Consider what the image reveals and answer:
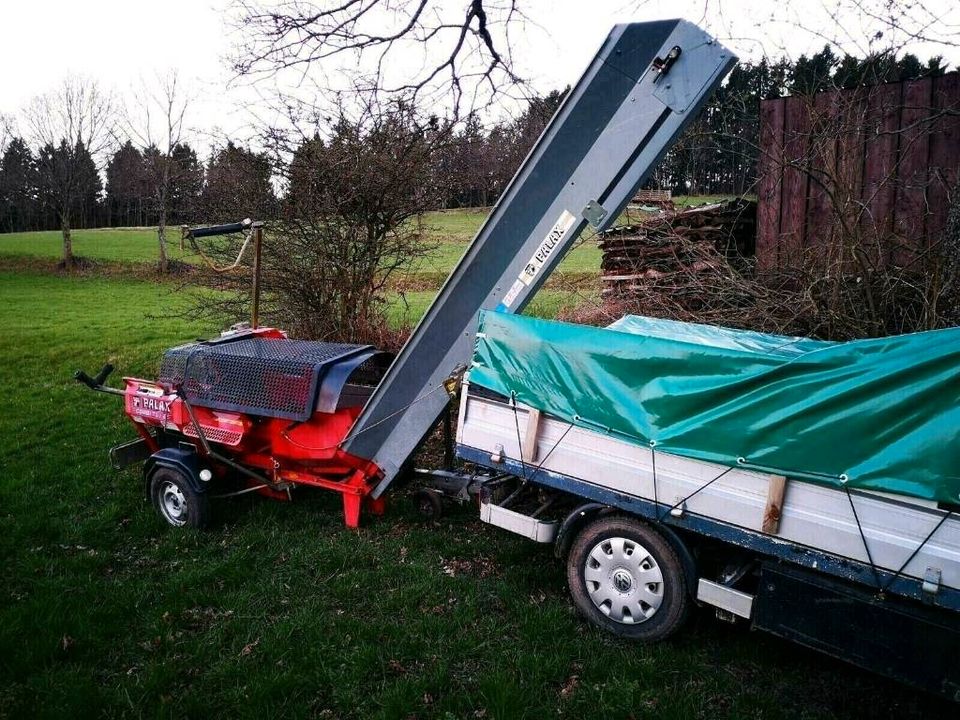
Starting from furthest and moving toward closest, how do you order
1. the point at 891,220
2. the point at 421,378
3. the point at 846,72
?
the point at 891,220, the point at 846,72, the point at 421,378

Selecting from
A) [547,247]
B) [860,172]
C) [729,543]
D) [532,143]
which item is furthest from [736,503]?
[532,143]

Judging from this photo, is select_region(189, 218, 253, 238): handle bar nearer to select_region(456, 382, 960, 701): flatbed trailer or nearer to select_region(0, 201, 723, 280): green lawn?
select_region(456, 382, 960, 701): flatbed trailer

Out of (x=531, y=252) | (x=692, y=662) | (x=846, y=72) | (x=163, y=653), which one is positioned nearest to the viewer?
(x=692, y=662)

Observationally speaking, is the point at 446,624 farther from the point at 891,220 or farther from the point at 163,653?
the point at 891,220

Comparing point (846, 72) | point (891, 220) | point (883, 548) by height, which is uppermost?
point (846, 72)

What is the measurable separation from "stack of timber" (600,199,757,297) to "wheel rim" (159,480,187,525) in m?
5.49

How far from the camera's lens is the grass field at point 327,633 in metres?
3.58

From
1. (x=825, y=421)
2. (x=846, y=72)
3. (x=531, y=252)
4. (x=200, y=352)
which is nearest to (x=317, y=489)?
(x=200, y=352)

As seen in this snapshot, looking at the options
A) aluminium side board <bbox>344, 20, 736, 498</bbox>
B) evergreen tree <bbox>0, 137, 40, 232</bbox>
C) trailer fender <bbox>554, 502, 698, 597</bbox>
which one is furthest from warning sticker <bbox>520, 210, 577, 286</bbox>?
evergreen tree <bbox>0, 137, 40, 232</bbox>

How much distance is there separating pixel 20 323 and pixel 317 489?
13902mm

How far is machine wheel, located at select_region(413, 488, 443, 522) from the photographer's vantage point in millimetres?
5699

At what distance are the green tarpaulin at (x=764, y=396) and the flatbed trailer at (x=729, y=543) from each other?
99mm

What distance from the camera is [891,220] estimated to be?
7.76 m

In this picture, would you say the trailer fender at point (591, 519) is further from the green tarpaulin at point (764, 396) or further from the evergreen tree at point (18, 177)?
the evergreen tree at point (18, 177)
